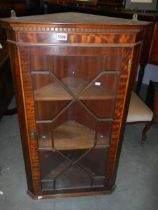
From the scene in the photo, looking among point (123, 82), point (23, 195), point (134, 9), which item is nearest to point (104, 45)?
point (123, 82)

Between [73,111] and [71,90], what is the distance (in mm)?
215

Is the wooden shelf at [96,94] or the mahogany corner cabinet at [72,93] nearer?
the mahogany corner cabinet at [72,93]

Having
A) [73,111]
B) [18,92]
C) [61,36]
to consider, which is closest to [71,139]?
[73,111]

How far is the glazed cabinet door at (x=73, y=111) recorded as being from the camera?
0.90m

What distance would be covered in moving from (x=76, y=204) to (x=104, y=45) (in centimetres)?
93

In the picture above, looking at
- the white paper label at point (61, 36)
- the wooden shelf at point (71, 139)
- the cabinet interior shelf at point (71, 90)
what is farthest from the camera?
the wooden shelf at point (71, 139)

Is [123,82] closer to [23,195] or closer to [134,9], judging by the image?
[23,195]

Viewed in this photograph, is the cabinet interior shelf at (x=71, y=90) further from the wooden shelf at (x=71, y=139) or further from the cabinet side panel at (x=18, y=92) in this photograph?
the wooden shelf at (x=71, y=139)

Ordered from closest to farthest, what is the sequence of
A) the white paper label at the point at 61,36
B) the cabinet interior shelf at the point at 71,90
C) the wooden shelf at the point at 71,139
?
the white paper label at the point at 61,36, the cabinet interior shelf at the point at 71,90, the wooden shelf at the point at 71,139

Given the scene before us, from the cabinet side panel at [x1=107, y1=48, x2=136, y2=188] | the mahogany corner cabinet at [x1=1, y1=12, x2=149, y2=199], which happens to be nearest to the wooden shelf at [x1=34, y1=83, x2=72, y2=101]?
the mahogany corner cabinet at [x1=1, y1=12, x2=149, y2=199]

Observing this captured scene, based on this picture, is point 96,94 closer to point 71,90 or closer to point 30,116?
point 71,90

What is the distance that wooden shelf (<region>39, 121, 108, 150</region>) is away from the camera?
1144 millimetres

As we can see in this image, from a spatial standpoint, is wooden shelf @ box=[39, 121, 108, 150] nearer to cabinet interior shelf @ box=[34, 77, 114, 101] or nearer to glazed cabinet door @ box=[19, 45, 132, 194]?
glazed cabinet door @ box=[19, 45, 132, 194]

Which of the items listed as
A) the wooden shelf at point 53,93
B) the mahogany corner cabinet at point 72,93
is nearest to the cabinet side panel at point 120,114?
the mahogany corner cabinet at point 72,93
